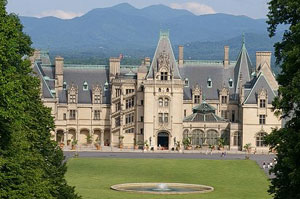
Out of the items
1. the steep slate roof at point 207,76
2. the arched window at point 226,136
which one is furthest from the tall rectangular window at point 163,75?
the arched window at point 226,136

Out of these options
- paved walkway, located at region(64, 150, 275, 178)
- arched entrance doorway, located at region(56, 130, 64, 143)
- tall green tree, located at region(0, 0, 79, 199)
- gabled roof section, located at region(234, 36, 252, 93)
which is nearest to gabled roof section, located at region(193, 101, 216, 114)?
gabled roof section, located at region(234, 36, 252, 93)

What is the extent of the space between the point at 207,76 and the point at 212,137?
28.4ft

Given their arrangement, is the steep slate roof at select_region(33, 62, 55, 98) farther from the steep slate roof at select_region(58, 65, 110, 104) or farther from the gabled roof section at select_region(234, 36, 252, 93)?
the gabled roof section at select_region(234, 36, 252, 93)

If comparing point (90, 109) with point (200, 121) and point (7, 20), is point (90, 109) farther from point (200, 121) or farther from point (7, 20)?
point (7, 20)

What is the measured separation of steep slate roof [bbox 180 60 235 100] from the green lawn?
68.4 feet

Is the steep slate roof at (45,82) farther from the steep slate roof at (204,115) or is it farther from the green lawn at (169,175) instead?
the green lawn at (169,175)

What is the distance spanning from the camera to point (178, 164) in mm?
85125

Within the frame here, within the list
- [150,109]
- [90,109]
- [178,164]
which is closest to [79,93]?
[90,109]

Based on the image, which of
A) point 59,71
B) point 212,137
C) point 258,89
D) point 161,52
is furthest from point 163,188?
point 59,71

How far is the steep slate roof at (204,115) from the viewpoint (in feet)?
345

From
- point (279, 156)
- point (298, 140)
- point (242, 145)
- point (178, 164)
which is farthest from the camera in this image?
point (242, 145)

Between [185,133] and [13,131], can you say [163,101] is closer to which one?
[185,133]

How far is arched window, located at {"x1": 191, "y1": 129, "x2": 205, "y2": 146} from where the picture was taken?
104562mm

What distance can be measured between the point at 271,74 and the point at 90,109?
20585 millimetres
